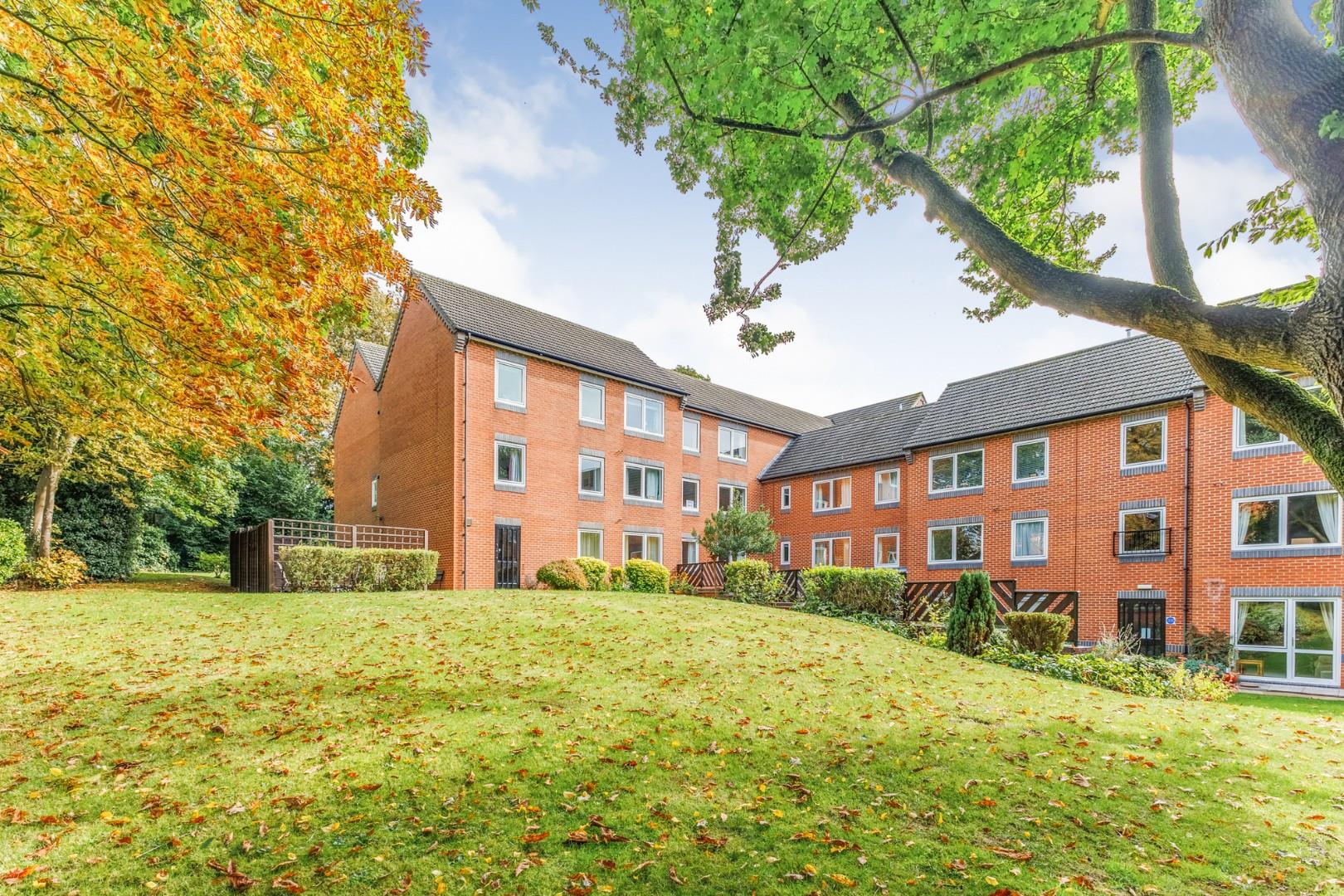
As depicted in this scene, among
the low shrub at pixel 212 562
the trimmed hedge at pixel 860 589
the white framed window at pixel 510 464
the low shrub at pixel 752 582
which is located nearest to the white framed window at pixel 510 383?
the white framed window at pixel 510 464

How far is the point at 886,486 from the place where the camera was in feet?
88.1

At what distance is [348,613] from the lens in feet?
41.3

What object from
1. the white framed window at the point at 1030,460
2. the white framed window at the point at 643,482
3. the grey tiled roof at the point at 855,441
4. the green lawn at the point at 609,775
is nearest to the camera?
the green lawn at the point at 609,775

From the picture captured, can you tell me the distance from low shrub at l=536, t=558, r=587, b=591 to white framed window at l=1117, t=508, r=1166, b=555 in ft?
54.4

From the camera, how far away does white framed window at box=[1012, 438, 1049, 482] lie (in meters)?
21.4

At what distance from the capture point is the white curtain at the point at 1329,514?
15.5 metres

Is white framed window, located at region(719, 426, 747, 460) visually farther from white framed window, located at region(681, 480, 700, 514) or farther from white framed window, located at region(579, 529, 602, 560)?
white framed window, located at region(579, 529, 602, 560)

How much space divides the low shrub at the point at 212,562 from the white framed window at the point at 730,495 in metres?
24.2

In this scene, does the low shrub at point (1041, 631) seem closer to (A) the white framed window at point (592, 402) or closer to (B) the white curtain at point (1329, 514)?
(B) the white curtain at point (1329, 514)

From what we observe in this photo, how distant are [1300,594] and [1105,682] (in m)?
9.41

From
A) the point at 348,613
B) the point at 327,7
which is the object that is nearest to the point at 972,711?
the point at 327,7

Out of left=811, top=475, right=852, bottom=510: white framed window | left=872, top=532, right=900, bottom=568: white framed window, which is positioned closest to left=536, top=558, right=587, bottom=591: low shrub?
left=872, top=532, right=900, bottom=568: white framed window

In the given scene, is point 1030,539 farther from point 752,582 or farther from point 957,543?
point 752,582

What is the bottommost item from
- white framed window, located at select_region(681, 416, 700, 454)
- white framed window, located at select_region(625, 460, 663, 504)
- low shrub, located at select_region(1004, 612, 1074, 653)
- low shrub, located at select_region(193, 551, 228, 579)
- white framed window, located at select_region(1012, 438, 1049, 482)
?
low shrub, located at select_region(193, 551, 228, 579)
